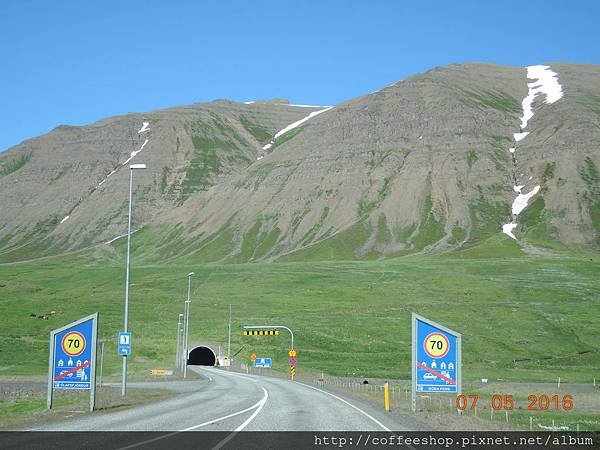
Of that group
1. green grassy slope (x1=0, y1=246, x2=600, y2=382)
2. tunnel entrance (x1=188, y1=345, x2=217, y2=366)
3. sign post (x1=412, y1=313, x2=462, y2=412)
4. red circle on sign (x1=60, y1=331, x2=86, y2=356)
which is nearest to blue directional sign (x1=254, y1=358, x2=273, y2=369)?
green grassy slope (x1=0, y1=246, x2=600, y2=382)

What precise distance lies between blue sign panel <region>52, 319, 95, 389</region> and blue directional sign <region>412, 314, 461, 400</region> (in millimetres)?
12125

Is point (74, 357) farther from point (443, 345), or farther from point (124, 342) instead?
point (443, 345)

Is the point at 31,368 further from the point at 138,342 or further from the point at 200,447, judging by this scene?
the point at 200,447

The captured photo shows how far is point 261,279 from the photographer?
153250 millimetres

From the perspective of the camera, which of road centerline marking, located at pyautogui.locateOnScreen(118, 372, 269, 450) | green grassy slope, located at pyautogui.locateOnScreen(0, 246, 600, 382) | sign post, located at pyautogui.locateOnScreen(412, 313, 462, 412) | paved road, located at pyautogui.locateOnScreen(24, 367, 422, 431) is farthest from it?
green grassy slope, located at pyautogui.locateOnScreen(0, 246, 600, 382)

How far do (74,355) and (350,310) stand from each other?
9126 cm

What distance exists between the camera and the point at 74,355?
2666 cm

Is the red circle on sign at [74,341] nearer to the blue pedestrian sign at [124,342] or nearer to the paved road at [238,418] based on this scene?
the paved road at [238,418]

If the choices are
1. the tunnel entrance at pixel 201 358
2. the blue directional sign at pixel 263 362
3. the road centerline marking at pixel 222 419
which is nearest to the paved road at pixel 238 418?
the road centerline marking at pixel 222 419

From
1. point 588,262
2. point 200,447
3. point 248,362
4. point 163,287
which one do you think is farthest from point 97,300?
point 200,447

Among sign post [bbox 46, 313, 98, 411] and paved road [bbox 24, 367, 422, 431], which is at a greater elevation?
sign post [bbox 46, 313, 98, 411]

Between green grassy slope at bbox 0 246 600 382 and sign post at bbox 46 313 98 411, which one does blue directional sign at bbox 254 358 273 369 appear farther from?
sign post at bbox 46 313 98 411

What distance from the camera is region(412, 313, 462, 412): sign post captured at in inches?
1018

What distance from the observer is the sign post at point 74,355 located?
87.2 ft
